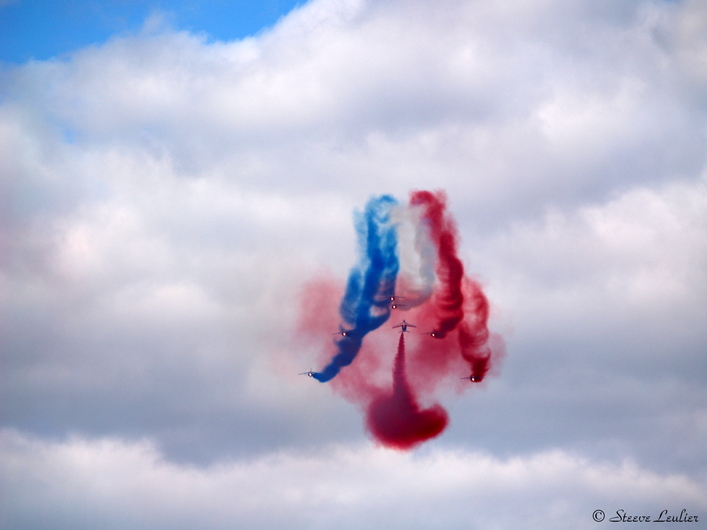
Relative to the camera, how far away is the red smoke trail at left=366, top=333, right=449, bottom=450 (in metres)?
139

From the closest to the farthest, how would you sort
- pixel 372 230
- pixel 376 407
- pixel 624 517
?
pixel 372 230 → pixel 376 407 → pixel 624 517

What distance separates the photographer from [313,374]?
5472 inches

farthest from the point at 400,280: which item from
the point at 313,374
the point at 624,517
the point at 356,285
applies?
the point at 624,517

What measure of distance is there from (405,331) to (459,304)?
236 inches

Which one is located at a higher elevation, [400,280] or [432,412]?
[400,280]

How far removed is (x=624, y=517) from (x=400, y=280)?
43.0 meters

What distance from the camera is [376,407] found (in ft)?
463

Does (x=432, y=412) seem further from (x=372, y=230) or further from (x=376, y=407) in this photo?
(x=372, y=230)

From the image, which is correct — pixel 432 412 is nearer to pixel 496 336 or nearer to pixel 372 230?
pixel 496 336

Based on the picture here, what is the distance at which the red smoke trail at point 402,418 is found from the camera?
13875 cm

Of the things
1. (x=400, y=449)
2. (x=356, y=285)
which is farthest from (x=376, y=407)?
(x=356, y=285)

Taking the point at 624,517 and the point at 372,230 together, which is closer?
the point at 372,230

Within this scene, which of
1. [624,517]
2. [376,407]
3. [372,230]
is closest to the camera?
[372,230]

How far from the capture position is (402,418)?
13962 cm
